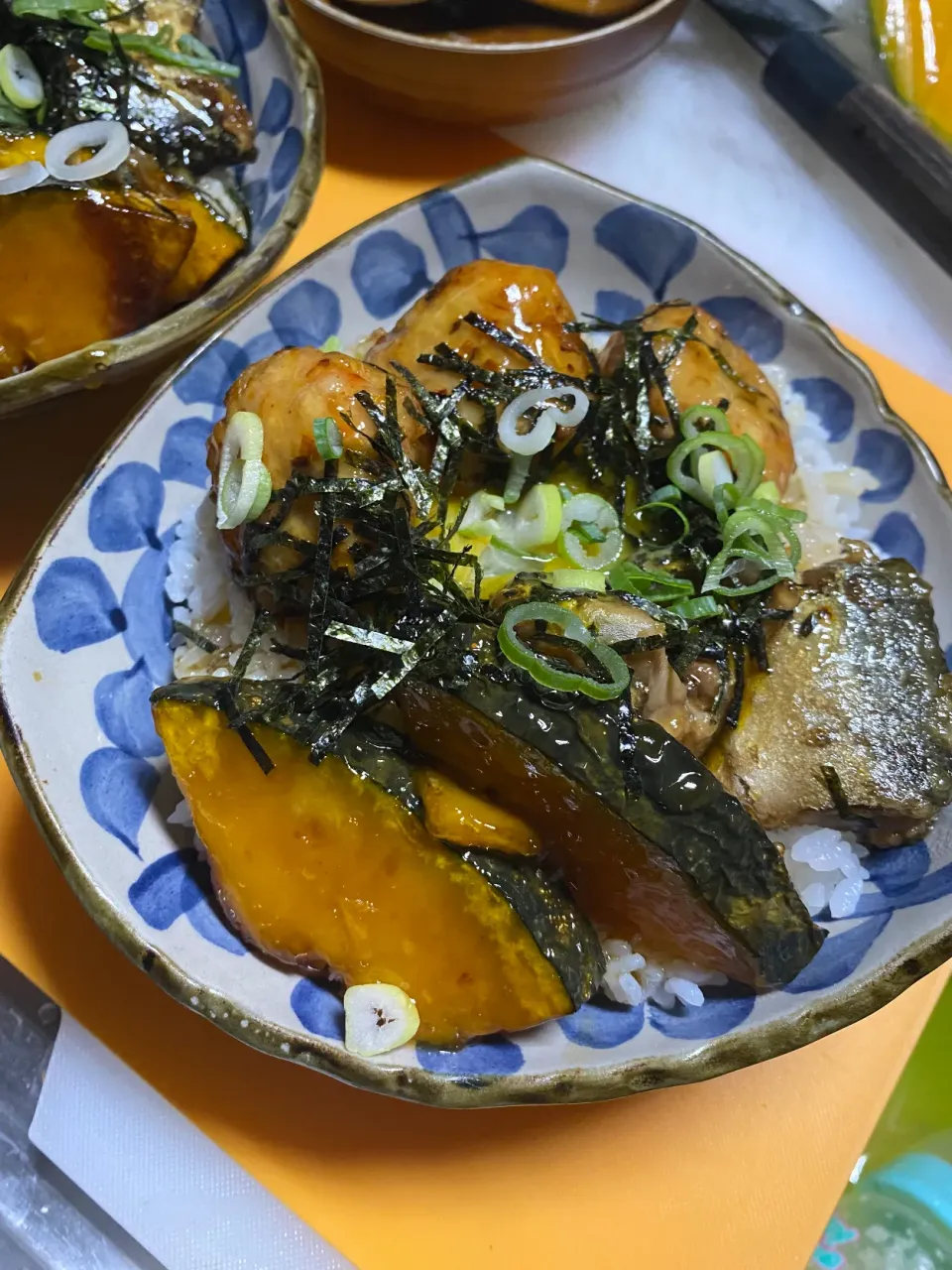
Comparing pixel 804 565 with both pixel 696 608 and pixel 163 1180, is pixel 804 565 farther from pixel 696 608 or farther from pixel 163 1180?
pixel 163 1180

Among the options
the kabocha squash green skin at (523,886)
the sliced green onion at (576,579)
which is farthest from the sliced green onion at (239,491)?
the sliced green onion at (576,579)

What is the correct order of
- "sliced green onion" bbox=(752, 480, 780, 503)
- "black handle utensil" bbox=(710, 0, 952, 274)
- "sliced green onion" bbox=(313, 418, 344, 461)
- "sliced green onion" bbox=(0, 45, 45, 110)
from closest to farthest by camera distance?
1. "sliced green onion" bbox=(313, 418, 344, 461)
2. "sliced green onion" bbox=(752, 480, 780, 503)
3. "sliced green onion" bbox=(0, 45, 45, 110)
4. "black handle utensil" bbox=(710, 0, 952, 274)

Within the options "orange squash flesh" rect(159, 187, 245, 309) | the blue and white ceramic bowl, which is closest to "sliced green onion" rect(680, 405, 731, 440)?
the blue and white ceramic bowl

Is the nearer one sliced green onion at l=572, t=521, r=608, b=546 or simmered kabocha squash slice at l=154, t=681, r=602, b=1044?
simmered kabocha squash slice at l=154, t=681, r=602, b=1044

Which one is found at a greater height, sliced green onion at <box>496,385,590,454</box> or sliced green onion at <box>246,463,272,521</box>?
sliced green onion at <box>496,385,590,454</box>

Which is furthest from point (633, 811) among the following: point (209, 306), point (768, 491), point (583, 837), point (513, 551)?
point (209, 306)

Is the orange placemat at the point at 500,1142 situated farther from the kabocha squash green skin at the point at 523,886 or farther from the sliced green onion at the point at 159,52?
the sliced green onion at the point at 159,52

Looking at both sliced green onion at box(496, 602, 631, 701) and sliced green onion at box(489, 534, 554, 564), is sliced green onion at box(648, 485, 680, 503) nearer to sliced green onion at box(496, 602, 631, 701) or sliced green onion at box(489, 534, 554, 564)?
sliced green onion at box(489, 534, 554, 564)
